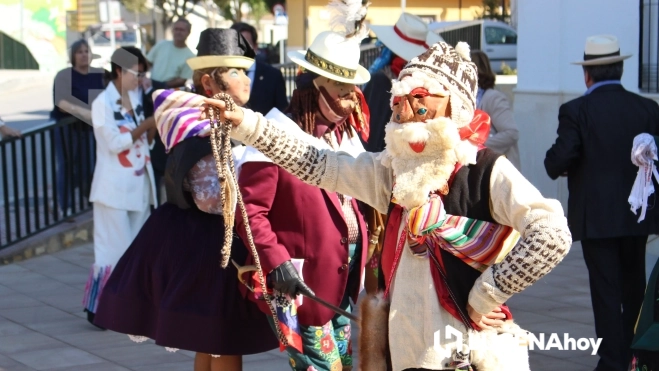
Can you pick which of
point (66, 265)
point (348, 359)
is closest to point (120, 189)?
point (66, 265)

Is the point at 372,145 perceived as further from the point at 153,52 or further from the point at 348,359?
the point at 153,52

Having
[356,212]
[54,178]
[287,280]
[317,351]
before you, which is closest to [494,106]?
[356,212]

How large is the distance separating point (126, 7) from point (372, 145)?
35665mm

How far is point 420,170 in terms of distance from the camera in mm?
3166

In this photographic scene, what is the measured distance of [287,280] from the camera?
3.95 metres

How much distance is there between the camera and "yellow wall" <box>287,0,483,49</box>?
142ft

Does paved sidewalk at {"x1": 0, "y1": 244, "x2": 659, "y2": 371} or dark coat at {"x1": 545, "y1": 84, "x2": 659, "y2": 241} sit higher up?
dark coat at {"x1": 545, "y1": 84, "x2": 659, "y2": 241}

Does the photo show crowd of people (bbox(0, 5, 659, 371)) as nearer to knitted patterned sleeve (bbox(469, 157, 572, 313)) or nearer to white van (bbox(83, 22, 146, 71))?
knitted patterned sleeve (bbox(469, 157, 572, 313))

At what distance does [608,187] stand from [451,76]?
2965 millimetres

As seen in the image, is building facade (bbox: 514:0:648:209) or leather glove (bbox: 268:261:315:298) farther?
building facade (bbox: 514:0:648:209)

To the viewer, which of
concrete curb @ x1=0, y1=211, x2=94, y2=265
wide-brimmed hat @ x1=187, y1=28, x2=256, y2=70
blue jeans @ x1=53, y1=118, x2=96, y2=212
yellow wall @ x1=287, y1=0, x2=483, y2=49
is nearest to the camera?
wide-brimmed hat @ x1=187, y1=28, x2=256, y2=70

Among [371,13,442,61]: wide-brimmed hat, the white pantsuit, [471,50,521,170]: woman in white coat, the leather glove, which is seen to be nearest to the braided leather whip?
the leather glove

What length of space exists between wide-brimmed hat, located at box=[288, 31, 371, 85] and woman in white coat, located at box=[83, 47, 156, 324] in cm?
287

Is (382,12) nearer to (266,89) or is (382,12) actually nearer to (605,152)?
(266,89)
